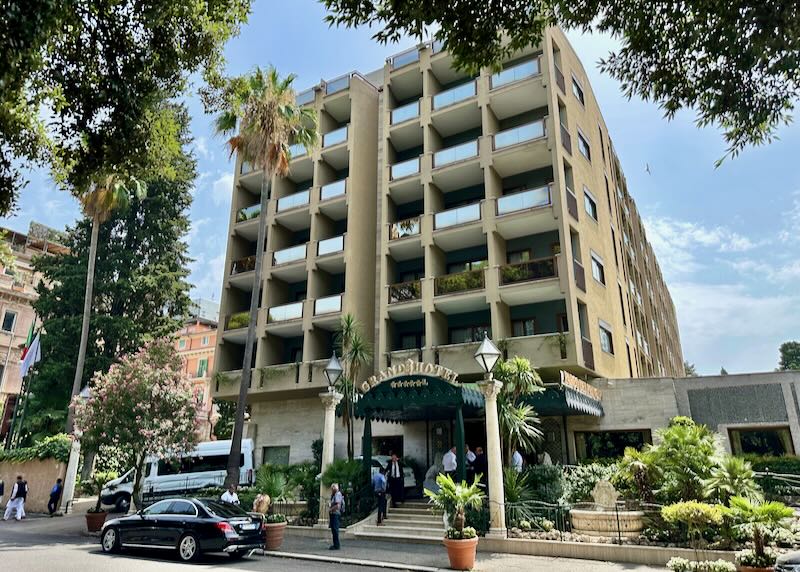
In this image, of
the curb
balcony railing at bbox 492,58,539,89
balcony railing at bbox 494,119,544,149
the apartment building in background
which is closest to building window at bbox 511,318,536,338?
the apartment building in background

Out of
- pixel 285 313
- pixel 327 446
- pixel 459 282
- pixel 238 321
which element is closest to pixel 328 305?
pixel 285 313

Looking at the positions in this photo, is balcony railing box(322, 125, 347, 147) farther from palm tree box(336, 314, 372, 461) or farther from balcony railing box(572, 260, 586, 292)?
balcony railing box(572, 260, 586, 292)

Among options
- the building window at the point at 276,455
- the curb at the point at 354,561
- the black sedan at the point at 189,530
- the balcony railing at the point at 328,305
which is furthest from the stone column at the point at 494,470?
the building window at the point at 276,455

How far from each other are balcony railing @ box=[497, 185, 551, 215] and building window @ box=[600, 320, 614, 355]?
611 cm

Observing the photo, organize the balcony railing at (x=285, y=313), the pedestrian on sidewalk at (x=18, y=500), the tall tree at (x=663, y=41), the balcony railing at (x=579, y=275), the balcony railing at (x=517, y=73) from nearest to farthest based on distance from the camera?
the tall tree at (x=663, y=41) < the balcony railing at (x=579, y=275) < the pedestrian on sidewalk at (x=18, y=500) < the balcony railing at (x=517, y=73) < the balcony railing at (x=285, y=313)

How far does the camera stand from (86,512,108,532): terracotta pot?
59.3 feet

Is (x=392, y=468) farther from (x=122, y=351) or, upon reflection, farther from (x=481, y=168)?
(x=122, y=351)

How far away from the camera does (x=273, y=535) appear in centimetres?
1466

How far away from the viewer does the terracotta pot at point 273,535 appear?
47.8 ft

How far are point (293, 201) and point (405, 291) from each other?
9.70 meters

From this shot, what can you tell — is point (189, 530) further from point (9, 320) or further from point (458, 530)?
point (9, 320)

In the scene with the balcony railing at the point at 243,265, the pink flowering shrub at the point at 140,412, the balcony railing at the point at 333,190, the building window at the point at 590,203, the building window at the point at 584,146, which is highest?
the building window at the point at 584,146

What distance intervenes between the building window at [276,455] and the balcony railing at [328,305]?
722 centimetres

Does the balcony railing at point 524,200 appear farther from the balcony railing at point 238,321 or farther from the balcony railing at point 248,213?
the balcony railing at point 248,213
